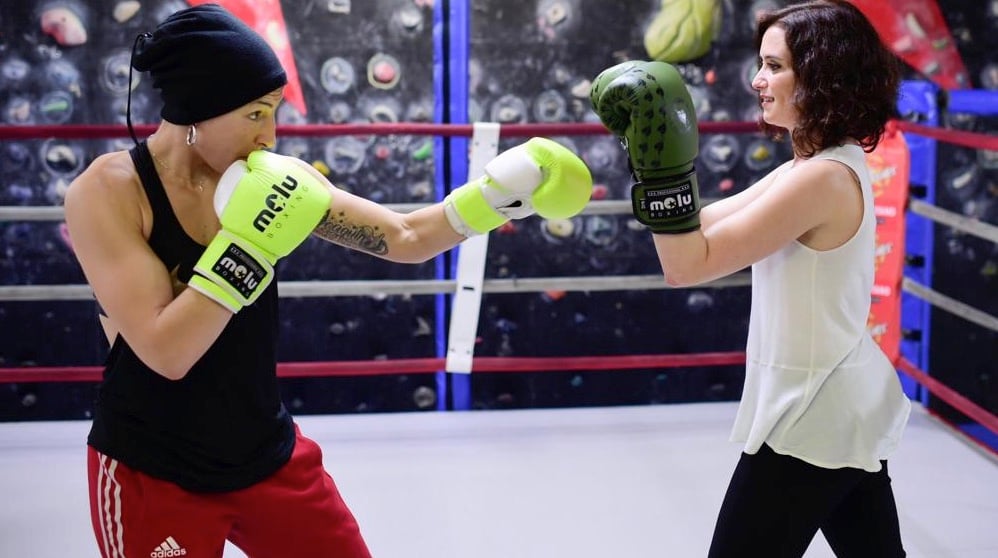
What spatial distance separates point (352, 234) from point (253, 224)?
0.32 meters

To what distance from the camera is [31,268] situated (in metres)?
3.51

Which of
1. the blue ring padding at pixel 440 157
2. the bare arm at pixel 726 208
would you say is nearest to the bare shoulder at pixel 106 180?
the bare arm at pixel 726 208

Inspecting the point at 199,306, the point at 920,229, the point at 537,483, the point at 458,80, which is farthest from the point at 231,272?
the point at 920,229

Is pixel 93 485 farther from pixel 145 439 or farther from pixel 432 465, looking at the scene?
pixel 432 465

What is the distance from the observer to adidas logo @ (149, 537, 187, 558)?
56.6 inches

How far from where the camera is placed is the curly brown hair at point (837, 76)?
4.93ft

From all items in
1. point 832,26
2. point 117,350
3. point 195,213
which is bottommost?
point 117,350

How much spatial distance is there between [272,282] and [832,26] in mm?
853

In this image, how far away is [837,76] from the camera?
1503 mm

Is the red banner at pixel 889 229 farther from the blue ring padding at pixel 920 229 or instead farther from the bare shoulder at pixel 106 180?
the bare shoulder at pixel 106 180

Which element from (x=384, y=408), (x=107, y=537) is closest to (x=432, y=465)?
(x=384, y=408)

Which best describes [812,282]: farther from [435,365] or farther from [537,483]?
[435,365]

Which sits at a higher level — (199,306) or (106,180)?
(106,180)

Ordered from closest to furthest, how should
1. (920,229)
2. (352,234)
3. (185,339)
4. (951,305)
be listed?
(185,339) → (352,234) → (951,305) → (920,229)
